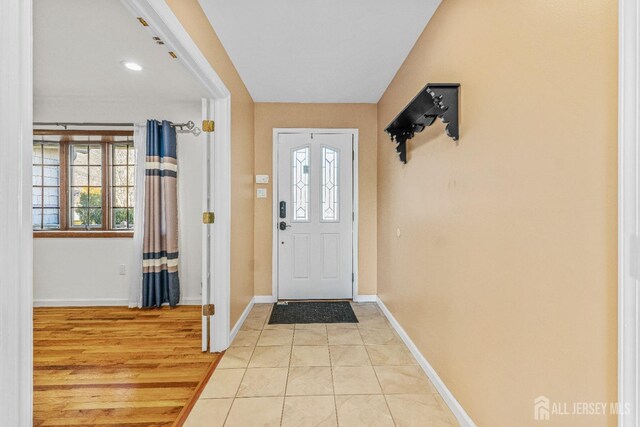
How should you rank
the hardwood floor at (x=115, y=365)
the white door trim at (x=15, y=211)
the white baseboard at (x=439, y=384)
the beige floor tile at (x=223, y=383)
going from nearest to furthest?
the white door trim at (x=15, y=211)
the white baseboard at (x=439, y=384)
the hardwood floor at (x=115, y=365)
the beige floor tile at (x=223, y=383)

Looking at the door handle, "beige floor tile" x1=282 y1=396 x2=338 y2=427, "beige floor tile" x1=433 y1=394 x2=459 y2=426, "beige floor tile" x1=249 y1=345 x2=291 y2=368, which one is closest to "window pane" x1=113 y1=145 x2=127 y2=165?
the door handle

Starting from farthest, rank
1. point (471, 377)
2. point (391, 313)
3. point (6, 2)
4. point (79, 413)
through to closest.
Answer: point (391, 313) → point (79, 413) → point (471, 377) → point (6, 2)

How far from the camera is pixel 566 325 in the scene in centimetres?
103

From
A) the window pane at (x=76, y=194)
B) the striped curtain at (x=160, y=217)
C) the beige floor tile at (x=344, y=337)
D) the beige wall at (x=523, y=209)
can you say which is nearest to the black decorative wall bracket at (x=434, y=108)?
the beige wall at (x=523, y=209)

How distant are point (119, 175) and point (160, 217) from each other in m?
0.84

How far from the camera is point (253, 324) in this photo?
3.15m

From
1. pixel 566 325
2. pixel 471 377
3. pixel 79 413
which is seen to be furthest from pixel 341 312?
pixel 566 325

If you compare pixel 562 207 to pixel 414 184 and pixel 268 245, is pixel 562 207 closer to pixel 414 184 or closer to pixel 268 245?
pixel 414 184

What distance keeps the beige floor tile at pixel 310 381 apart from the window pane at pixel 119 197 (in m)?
2.96

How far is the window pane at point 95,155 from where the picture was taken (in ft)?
12.3

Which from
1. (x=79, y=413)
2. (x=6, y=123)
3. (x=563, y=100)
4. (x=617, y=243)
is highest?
(x=563, y=100)

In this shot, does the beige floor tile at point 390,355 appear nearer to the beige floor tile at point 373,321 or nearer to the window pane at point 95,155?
the beige floor tile at point 373,321

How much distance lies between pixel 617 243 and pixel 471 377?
3.52 feet

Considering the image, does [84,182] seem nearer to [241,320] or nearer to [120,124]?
[120,124]
